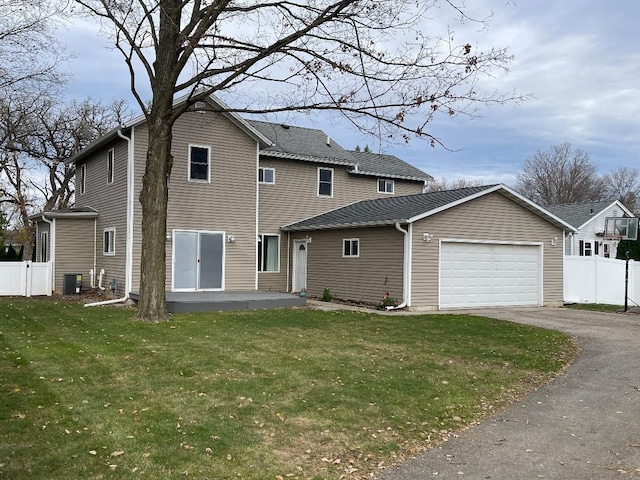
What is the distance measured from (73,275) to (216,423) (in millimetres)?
14782

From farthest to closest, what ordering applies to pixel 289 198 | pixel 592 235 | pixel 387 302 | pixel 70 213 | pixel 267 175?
pixel 592 235 < pixel 289 198 < pixel 267 175 < pixel 70 213 < pixel 387 302

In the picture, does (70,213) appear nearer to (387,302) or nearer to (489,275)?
(387,302)

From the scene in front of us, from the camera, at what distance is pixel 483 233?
56.4ft

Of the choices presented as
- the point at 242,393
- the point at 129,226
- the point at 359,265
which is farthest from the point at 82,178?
the point at 242,393

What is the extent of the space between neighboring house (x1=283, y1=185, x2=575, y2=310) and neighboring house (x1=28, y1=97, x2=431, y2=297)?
6.29 feet

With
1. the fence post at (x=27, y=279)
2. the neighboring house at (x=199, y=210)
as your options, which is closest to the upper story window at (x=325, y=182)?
the neighboring house at (x=199, y=210)

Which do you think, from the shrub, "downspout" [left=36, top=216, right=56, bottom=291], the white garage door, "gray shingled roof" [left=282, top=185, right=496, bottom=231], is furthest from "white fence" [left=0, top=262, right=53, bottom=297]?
the white garage door

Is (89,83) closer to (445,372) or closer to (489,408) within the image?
(445,372)

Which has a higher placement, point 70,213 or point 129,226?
point 70,213

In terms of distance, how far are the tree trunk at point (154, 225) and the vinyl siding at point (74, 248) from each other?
735 cm

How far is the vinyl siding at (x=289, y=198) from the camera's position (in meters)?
20.7

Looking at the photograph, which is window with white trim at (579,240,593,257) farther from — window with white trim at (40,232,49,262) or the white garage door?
window with white trim at (40,232,49,262)

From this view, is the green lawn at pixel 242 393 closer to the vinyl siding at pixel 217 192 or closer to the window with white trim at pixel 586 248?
the vinyl siding at pixel 217 192

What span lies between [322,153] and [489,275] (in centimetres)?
843
